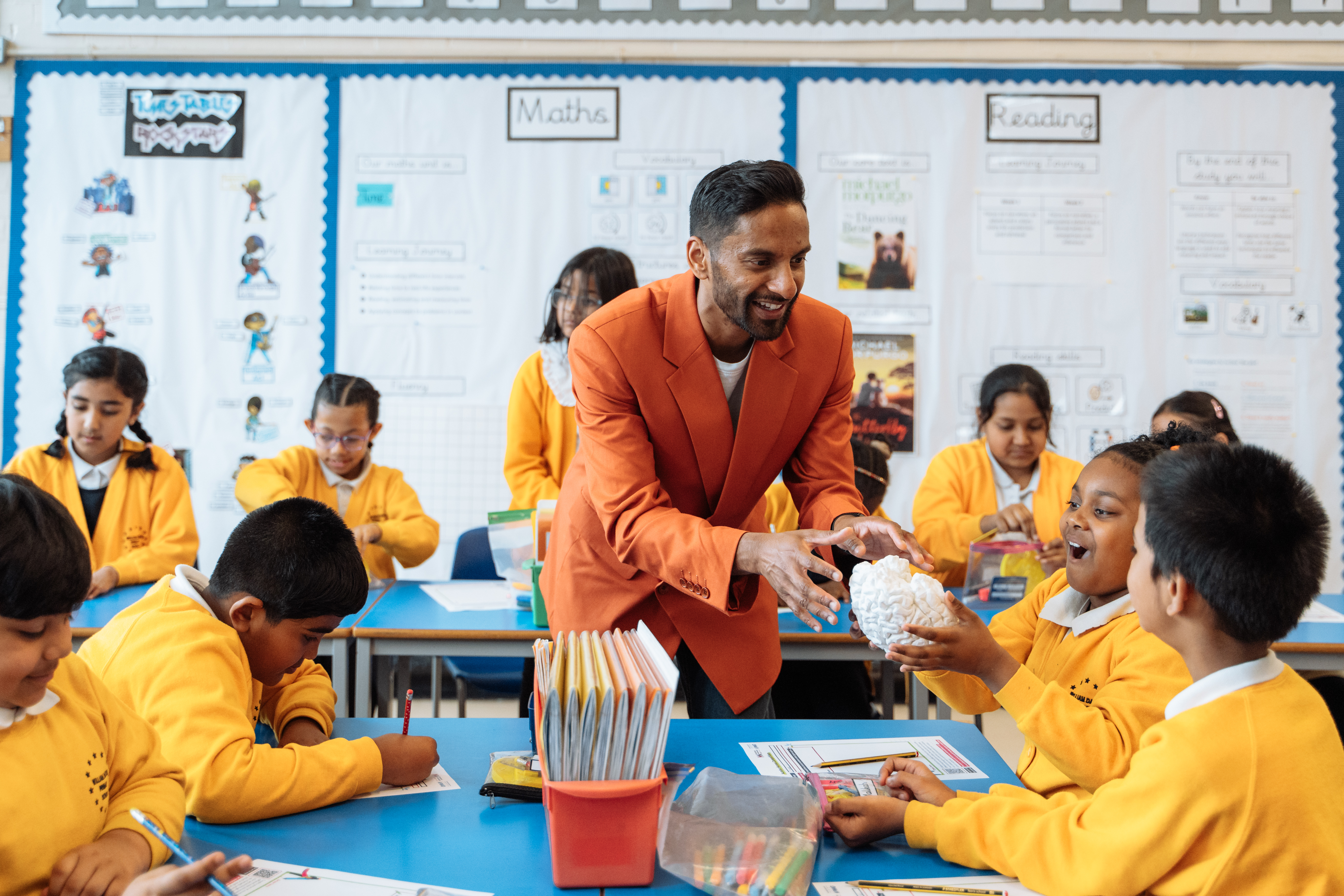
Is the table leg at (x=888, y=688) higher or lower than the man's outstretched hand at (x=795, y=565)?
lower

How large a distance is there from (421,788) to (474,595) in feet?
5.48

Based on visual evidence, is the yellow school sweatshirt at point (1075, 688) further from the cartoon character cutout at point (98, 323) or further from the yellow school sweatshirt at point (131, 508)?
the cartoon character cutout at point (98, 323)

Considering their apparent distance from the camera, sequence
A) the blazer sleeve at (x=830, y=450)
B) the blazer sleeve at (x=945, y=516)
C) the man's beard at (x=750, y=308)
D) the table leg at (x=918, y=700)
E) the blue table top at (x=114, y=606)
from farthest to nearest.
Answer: the blazer sleeve at (x=945, y=516) → the table leg at (x=918, y=700) → the blue table top at (x=114, y=606) → the blazer sleeve at (x=830, y=450) → the man's beard at (x=750, y=308)

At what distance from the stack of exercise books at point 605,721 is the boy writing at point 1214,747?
0.41 metres

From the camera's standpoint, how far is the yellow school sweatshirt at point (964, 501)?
3.37 metres

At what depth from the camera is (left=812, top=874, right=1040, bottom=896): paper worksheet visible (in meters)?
1.16

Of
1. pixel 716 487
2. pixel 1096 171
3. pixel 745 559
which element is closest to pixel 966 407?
pixel 1096 171

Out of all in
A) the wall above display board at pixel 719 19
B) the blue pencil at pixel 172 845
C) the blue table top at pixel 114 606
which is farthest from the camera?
the wall above display board at pixel 719 19

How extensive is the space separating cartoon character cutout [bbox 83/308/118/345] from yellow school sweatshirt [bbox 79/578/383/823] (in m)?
3.50

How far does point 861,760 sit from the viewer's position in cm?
158

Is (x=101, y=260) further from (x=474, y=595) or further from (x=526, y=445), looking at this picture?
(x=474, y=595)

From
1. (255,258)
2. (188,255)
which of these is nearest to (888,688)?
(255,258)

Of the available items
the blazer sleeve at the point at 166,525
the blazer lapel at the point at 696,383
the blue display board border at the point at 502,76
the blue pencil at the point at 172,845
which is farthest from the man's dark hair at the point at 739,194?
the blue display board border at the point at 502,76

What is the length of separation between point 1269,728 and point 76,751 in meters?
1.38
